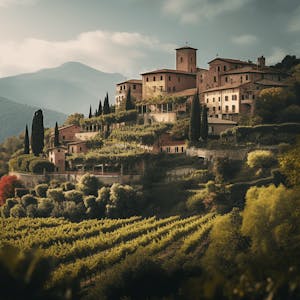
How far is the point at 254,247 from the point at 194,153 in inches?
1116

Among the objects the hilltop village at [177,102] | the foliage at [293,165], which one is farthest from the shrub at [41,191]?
the foliage at [293,165]

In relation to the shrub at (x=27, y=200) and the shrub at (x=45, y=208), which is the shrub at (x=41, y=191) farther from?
the shrub at (x=45, y=208)

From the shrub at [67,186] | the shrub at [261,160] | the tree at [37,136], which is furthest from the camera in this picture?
the tree at [37,136]

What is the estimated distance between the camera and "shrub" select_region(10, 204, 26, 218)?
59.5 meters

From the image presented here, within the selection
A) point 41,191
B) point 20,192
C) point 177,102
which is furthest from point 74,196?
point 177,102

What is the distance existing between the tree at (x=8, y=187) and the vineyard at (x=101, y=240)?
11685 mm

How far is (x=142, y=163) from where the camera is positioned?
2542 inches

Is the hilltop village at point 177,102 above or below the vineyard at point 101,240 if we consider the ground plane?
above

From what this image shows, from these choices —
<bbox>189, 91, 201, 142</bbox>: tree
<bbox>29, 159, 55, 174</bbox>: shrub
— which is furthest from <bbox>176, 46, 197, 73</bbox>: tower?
<bbox>29, 159, 55, 174</bbox>: shrub

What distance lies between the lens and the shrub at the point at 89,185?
6066 cm

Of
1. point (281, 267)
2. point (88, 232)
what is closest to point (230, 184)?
point (88, 232)

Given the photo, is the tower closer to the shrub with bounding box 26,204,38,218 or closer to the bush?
the bush

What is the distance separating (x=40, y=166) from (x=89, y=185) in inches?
419

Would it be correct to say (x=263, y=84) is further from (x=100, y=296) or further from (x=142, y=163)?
(x=100, y=296)
